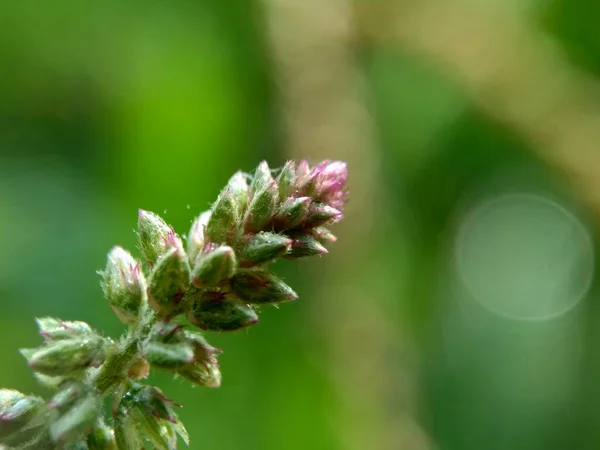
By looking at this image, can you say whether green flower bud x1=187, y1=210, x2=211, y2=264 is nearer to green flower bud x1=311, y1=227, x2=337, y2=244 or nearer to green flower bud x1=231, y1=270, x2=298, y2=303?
green flower bud x1=231, y1=270, x2=298, y2=303

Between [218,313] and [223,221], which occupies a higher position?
[223,221]

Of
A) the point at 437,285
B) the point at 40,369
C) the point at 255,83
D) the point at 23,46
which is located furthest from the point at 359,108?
the point at 40,369

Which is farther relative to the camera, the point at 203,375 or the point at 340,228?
the point at 340,228

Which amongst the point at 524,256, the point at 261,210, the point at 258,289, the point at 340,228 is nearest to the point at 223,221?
the point at 261,210

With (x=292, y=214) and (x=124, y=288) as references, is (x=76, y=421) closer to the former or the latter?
(x=124, y=288)

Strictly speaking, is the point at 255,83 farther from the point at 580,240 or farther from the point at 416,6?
the point at 580,240

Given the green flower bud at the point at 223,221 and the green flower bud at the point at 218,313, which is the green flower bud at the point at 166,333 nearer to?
the green flower bud at the point at 218,313

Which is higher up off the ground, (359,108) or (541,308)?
(359,108)
